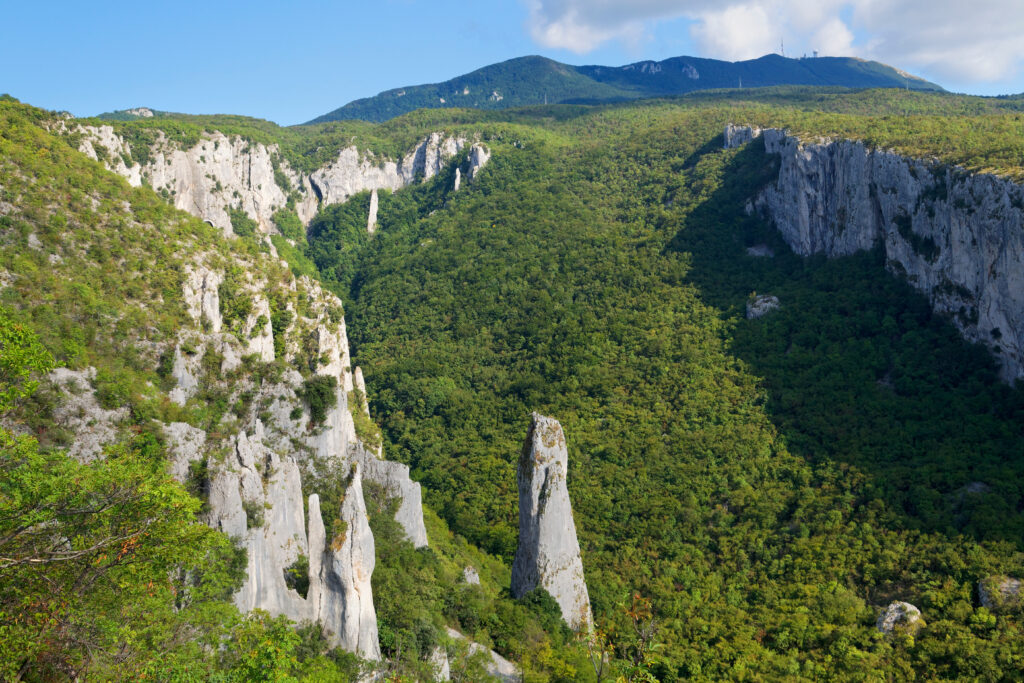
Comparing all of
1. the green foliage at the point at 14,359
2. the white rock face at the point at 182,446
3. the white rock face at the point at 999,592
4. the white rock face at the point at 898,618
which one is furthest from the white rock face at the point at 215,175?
the white rock face at the point at 999,592

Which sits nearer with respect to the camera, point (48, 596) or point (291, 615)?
point (48, 596)

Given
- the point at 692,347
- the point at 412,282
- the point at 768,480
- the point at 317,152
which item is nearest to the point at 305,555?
the point at 768,480

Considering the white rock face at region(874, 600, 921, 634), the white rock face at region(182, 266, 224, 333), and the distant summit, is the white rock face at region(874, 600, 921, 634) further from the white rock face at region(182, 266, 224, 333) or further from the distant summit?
the distant summit

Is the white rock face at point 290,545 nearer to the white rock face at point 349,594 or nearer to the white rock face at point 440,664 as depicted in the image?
the white rock face at point 349,594

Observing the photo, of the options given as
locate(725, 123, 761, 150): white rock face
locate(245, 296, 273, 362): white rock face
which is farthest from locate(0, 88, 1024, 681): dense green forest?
locate(245, 296, 273, 362): white rock face

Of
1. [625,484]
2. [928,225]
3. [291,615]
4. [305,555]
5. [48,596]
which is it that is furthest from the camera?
[928,225]

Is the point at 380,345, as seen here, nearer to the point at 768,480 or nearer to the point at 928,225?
the point at 768,480

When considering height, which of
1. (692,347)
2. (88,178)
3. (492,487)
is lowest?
(492,487)

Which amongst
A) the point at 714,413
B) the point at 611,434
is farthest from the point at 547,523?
the point at 714,413
